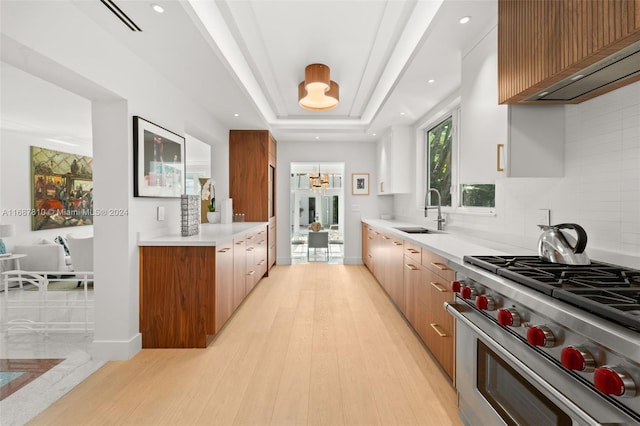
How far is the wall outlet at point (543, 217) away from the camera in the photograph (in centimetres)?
207

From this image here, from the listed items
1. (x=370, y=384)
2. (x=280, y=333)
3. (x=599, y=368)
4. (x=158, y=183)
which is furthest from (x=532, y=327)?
(x=158, y=183)

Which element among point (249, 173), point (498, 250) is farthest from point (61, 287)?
point (498, 250)

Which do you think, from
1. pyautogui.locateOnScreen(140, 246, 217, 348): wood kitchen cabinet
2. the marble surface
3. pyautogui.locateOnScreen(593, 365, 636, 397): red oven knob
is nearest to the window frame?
pyautogui.locateOnScreen(593, 365, 636, 397): red oven knob

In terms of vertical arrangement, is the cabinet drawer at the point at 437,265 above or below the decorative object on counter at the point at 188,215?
below

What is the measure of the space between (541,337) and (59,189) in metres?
7.35

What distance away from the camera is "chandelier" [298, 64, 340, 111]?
3.50 metres

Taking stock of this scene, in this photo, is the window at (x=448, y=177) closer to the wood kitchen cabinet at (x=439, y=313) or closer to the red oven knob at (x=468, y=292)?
the wood kitchen cabinet at (x=439, y=313)

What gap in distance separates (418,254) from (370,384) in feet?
3.59

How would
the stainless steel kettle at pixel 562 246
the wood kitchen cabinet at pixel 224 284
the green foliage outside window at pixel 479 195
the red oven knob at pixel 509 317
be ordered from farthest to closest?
1. the green foliage outside window at pixel 479 195
2. the wood kitchen cabinet at pixel 224 284
3. the stainless steel kettle at pixel 562 246
4. the red oven knob at pixel 509 317

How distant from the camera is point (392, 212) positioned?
643cm

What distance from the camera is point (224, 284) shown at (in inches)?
119

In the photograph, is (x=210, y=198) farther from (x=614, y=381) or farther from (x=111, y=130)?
(x=614, y=381)

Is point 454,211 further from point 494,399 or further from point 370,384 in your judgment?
point 494,399

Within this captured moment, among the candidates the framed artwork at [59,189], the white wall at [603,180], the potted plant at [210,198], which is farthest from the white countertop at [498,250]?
the framed artwork at [59,189]
